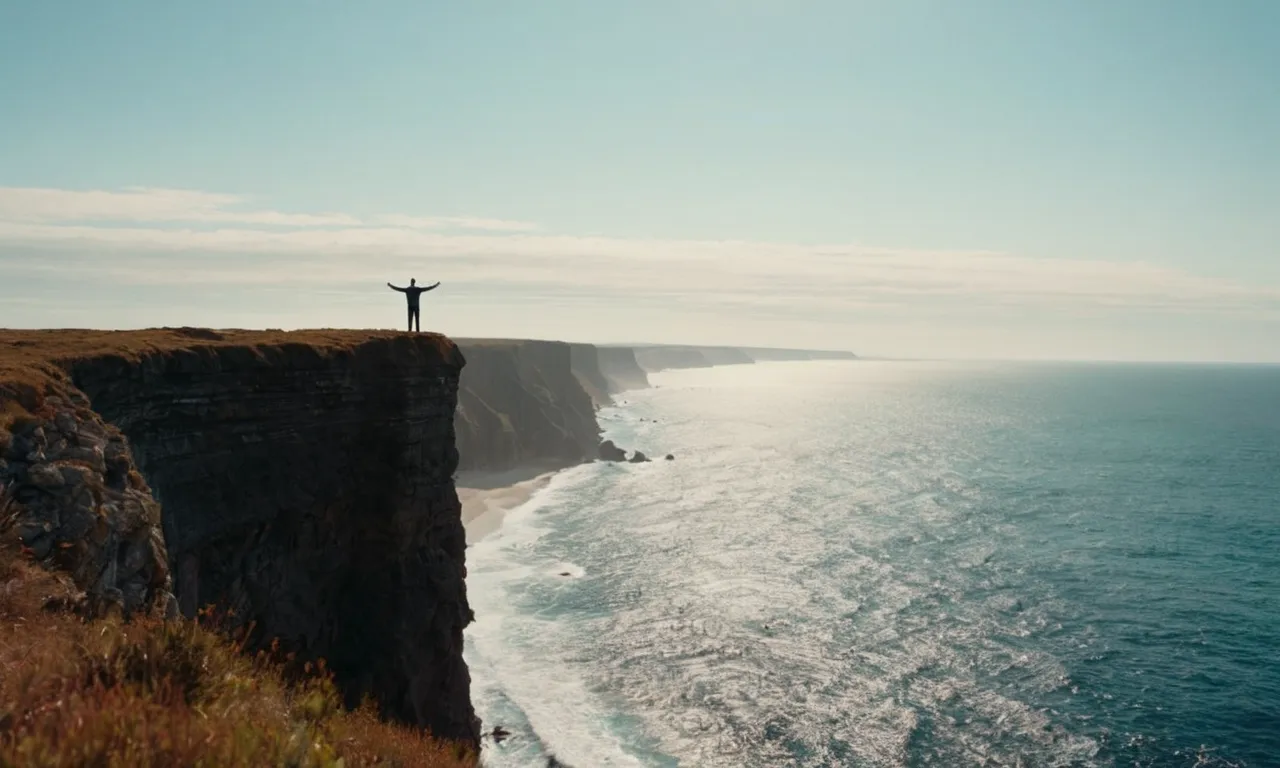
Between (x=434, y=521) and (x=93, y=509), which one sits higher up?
(x=93, y=509)

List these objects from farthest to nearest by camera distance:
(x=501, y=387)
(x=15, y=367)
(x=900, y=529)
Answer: (x=501, y=387) < (x=900, y=529) < (x=15, y=367)

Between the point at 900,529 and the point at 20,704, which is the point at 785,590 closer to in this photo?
the point at 900,529

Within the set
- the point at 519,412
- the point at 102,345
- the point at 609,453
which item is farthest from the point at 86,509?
the point at 609,453

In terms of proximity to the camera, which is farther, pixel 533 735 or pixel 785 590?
pixel 785 590

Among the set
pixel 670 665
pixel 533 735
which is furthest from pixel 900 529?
pixel 533 735

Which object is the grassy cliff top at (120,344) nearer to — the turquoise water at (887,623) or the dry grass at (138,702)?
the dry grass at (138,702)

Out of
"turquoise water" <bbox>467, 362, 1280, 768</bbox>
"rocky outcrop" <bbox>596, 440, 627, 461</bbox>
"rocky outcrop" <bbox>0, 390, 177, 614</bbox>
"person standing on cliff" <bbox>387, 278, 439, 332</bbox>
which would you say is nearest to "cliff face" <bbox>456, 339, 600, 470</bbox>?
"rocky outcrop" <bbox>596, 440, 627, 461</bbox>

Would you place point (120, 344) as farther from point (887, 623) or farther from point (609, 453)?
point (609, 453)
